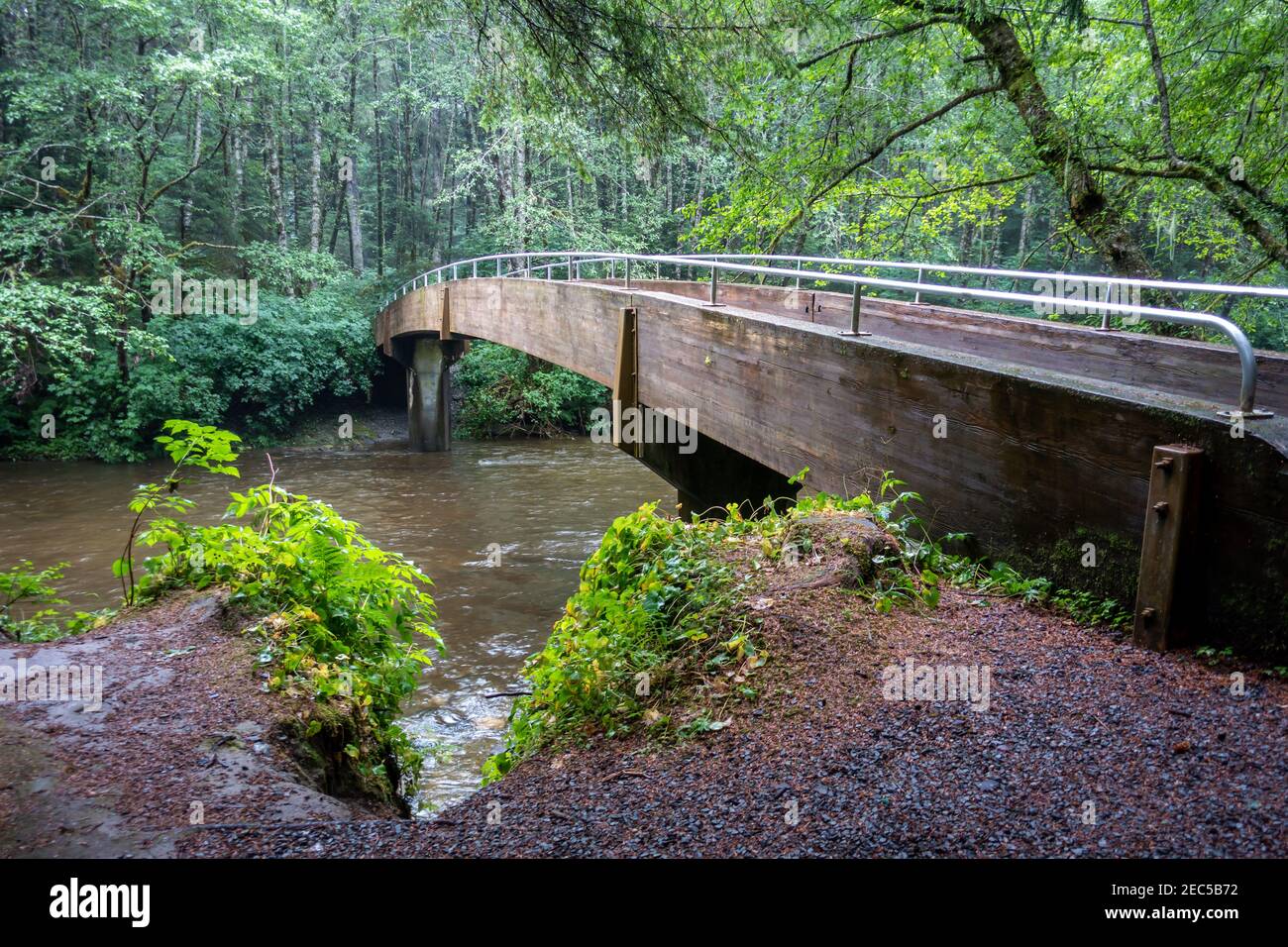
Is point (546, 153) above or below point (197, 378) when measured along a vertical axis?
above

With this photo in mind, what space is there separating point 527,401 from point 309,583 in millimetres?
20993

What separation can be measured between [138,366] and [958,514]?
22.5 meters

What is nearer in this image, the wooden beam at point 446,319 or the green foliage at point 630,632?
the green foliage at point 630,632

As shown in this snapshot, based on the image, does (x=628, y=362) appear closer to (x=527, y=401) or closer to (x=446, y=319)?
(x=446, y=319)

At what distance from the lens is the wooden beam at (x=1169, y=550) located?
3.80 m

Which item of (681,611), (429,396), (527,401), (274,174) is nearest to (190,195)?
(274,174)

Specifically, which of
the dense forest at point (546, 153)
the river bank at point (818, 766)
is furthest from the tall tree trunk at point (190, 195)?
the river bank at point (818, 766)

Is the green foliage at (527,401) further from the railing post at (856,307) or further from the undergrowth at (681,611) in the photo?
the undergrowth at (681,611)

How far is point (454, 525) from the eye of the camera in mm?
15867

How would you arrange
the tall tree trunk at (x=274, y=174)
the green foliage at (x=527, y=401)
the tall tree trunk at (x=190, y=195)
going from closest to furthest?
the green foliage at (x=527, y=401)
the tall tree trunk at (x=190, y=195)
the tall tree trunk at (x=274, y=174)

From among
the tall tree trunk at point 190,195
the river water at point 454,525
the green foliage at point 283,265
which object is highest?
the tall tree trunk at point 190,195

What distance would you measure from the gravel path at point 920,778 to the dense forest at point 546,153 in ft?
13.7
